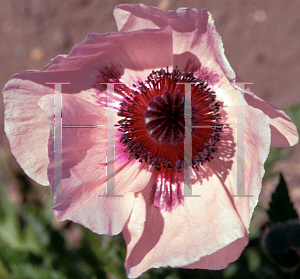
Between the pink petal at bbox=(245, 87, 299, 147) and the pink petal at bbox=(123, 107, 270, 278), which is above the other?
the pink petal at bbox=(245, 87, 299, 147)

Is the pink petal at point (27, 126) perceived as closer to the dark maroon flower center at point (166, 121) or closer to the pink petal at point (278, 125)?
the dark maroon flower center at point (166, 121)

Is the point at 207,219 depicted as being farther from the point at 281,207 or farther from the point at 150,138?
the point at 281,207

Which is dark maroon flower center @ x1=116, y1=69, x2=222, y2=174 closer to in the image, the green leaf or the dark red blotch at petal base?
the dark red blotch at petal base

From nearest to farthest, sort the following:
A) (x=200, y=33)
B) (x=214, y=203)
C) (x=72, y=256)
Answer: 1. (x=200, y=33)
2. (x=214, y=203)
3. (x=72, y=256)

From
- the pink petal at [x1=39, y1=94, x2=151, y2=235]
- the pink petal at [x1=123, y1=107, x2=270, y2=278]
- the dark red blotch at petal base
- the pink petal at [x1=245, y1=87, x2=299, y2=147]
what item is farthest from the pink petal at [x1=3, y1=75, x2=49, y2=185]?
the pink petal at [x1=245, y1=87, x2=299, y2=147]

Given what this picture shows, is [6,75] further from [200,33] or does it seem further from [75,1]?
[200,33]

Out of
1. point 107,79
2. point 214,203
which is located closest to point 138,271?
point 214,203
